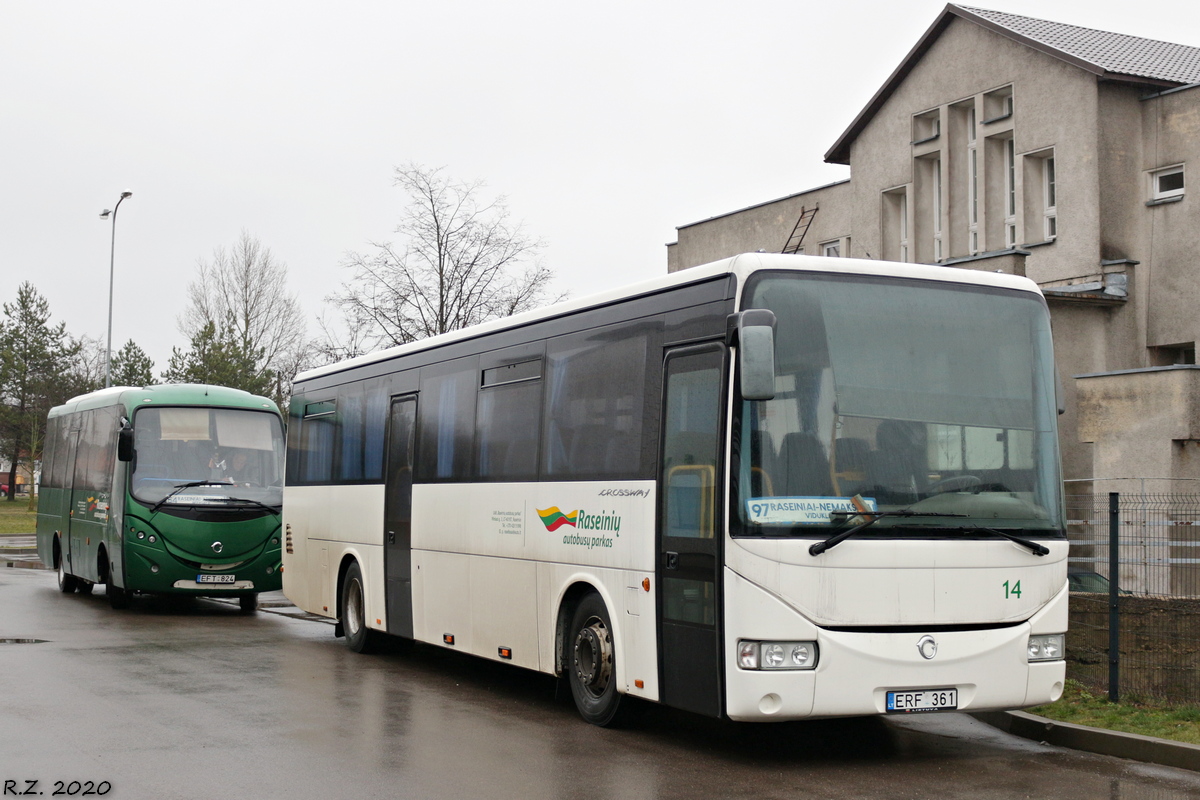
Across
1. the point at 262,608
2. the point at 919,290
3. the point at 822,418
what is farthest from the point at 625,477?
the point at 262,608

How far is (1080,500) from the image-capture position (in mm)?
16625

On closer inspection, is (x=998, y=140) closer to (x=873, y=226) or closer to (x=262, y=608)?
(x=873, y=226)

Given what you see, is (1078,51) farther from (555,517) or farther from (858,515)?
(858,515)

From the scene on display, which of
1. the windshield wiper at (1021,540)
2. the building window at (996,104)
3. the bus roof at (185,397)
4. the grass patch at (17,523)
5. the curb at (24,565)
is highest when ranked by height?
the building window at (996,104)

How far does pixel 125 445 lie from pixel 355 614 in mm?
6275

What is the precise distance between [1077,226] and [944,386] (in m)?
19.4

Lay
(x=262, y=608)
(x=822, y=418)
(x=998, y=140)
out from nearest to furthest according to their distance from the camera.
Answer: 1. (x=822, y=418)
2. (x=262, y=608)
3. (x=998, y=140)

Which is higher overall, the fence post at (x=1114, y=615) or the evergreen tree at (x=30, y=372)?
the evergreen tree at (x=30, y=372)

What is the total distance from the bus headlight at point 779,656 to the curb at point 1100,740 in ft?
8.18

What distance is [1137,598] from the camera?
1220 centimetres

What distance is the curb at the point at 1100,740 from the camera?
870cm

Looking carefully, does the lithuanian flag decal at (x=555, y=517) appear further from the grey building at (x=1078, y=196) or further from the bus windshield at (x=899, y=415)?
the grey building at (x=1078, y=196)

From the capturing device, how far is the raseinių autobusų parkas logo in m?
9.77

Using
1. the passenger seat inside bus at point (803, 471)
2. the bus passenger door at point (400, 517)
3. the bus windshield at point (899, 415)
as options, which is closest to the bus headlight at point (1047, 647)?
the bus windshield at point (899, 415)
